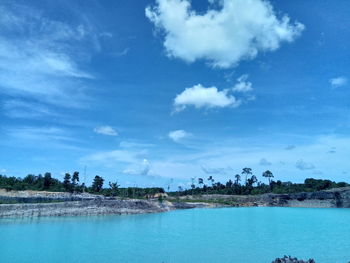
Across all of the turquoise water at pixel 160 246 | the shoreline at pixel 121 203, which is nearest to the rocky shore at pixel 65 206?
the shoreline at pixel 121 203

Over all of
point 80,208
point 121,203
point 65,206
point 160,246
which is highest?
point 121,203

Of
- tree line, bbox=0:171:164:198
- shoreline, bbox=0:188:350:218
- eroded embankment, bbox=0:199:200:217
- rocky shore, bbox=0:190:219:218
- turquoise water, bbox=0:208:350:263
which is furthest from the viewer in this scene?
tree line, bbox=0:171:164:198

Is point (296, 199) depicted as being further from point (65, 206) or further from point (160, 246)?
point (160, 246)

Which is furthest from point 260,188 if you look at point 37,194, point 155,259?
point 155,259

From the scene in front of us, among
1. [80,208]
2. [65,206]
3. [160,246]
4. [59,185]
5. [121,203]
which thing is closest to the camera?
[160,246]

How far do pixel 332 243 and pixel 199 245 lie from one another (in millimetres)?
14221

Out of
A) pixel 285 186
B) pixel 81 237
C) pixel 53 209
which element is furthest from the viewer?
pixel 285 186

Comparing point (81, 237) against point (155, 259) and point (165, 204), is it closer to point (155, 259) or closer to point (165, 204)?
point (155, 259)

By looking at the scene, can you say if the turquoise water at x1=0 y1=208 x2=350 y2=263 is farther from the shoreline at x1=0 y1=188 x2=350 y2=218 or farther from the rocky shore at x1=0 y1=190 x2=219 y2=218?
the shoreline at x1=0 y1=188 x2=350 y2=218

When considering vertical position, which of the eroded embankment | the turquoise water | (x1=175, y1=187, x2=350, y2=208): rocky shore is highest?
(x1=175, y1=187, x2=350, y2=208): rocky shore

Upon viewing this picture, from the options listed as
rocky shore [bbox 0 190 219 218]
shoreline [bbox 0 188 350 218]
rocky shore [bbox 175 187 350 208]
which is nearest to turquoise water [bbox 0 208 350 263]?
rocky shore [bbox 0 190 219 218]

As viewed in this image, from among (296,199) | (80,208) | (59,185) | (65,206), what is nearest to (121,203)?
(80,208)

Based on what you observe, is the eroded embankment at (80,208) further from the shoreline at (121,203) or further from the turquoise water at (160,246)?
the turquoise water at (160,246)

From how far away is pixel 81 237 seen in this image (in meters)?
36.5
